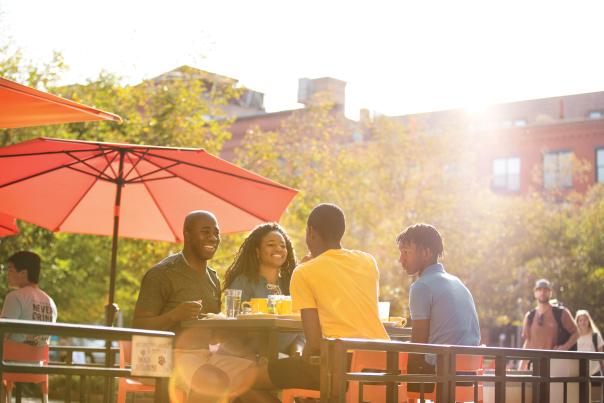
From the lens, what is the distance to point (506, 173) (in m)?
64.6

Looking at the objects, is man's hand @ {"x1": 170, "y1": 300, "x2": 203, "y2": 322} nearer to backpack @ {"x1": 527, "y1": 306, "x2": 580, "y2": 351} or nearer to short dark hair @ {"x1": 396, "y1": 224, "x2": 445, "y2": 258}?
short dark hair @ {"x1": 396, "y1": 224, "x2": 445, "y2": 258}

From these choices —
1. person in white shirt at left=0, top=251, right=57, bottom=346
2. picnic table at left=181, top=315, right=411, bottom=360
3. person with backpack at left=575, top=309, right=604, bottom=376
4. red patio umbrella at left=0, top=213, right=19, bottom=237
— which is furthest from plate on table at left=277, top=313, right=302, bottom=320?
person with backpack at left=575, top=309, right=604, bottom=376

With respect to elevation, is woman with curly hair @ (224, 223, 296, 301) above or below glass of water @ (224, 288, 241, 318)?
above

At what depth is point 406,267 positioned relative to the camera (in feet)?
24.2

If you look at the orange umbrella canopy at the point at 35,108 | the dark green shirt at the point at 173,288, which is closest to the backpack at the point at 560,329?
the dark green shirt at the point at 173,288

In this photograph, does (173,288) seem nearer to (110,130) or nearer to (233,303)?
(233,303)

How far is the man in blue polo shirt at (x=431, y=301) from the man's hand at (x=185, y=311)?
1450 mm

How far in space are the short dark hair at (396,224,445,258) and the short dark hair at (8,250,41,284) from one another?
4.02m

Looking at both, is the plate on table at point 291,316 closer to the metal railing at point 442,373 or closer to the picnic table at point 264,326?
the picnic table at point 264,326

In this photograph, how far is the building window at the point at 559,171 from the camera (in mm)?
59062

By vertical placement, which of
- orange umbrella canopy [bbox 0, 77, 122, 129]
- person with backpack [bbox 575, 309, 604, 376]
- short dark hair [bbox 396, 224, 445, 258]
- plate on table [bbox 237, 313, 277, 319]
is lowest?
person with backpack [bbox 575, 309, 604, 376]

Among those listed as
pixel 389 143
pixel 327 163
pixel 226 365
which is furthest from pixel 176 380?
pixel 389 143

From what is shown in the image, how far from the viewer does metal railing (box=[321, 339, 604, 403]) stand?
5.12 meters

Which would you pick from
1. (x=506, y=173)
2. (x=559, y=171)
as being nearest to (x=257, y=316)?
(x=559, y=171)
